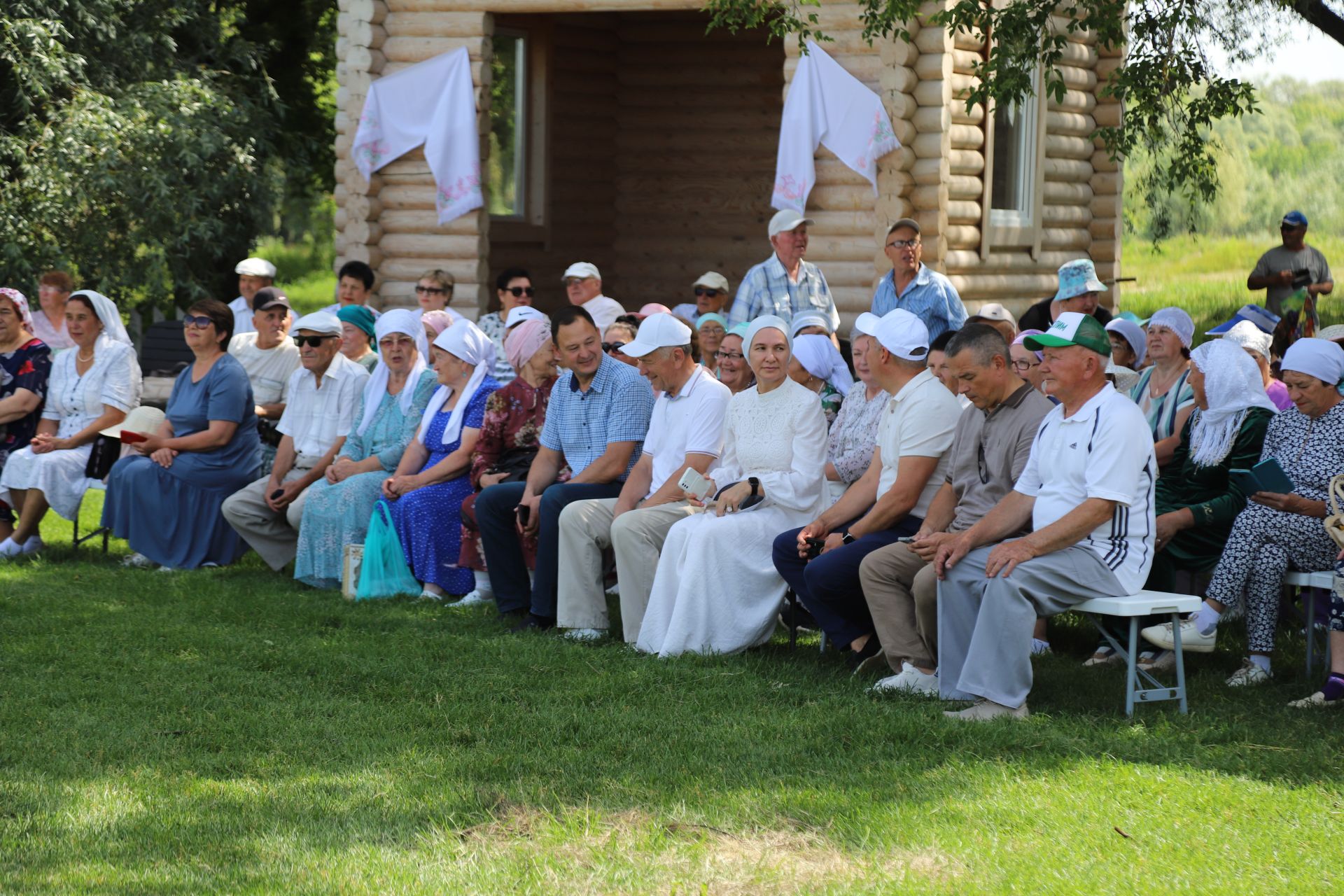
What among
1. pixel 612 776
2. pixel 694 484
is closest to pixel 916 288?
pixel 694 484

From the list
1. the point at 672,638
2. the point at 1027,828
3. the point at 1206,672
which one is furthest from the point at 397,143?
the point at 1027,828

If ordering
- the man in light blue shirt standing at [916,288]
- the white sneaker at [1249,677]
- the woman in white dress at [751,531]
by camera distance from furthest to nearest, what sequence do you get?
the man in light blue shirt standing at [916,288] < the woman in white dress at [751,531] < the white sneaker at [1249,677]

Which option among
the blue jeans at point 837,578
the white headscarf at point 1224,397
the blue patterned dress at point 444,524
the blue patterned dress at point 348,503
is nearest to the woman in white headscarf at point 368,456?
the blue patterned dress at point 348,503

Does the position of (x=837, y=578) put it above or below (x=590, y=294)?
below

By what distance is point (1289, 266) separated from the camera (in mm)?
12047

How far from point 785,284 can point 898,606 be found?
400cm

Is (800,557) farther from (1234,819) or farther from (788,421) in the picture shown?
(1234,819)

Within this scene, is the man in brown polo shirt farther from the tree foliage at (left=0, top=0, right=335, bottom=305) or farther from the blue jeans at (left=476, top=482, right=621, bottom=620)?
the tree foliage at (left=0, top=0, right=335, bottom=305)

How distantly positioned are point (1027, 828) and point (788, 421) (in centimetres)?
276

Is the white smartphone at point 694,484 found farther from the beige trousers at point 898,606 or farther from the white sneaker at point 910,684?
the white sneaker at point 910,684

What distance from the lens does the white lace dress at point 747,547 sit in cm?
678

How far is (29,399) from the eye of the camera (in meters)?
9.59

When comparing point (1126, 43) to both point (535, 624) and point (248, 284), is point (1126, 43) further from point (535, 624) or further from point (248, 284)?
point (248, 284)

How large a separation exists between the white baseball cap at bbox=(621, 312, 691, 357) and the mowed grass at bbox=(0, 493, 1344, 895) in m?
1.39
